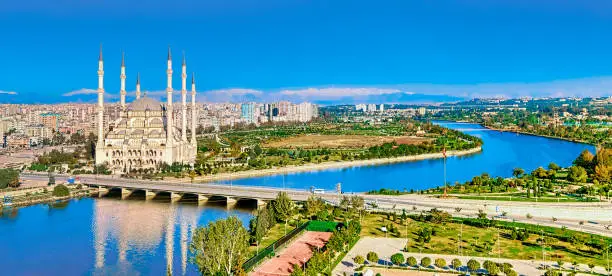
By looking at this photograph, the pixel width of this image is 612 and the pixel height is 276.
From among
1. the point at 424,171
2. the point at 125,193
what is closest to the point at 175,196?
the point at 125,193

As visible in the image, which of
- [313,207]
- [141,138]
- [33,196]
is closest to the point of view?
[313,207]

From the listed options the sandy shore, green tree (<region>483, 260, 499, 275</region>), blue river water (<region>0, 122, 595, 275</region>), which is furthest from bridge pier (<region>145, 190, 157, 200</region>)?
green tree (<region>483, 260, 499, 275</region>)

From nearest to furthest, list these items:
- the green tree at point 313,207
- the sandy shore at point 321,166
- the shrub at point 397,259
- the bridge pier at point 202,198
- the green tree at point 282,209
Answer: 1. the shrub at point 397,259
2. the green tree at point 282,209
3. the green tree at point 313,207
4. the bridge pier at point 202,198
5. the sandy shore at point 321,166

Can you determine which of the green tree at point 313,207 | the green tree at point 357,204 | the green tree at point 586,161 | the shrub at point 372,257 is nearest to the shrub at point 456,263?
the shrub at point 372,257

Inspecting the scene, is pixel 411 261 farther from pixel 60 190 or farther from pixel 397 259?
pixel 60 190

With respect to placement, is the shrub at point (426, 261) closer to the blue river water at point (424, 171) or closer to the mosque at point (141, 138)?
the blue river water at point (424, 171)

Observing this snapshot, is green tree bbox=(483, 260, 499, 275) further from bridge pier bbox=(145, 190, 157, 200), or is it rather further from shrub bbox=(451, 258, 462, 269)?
bridge pier bbox=(145, 190, 157, 200)

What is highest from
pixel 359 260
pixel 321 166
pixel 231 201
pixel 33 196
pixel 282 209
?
pixel 321 166

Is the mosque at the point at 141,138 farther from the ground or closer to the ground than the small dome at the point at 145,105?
closer to the ground
